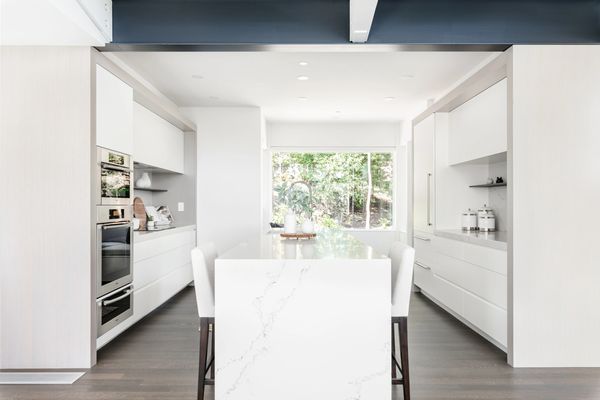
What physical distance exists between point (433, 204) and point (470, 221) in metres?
0.43

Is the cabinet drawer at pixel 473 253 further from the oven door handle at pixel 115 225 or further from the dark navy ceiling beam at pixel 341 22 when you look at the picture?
the oven door handle at pixel 115 225

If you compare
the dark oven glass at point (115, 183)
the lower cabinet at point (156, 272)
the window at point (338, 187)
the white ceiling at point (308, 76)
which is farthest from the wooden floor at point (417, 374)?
the window at point (338, 187)

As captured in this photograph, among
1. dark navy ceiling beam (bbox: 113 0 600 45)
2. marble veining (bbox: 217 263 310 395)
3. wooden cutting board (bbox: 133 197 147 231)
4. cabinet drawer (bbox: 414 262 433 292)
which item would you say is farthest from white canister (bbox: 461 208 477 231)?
wooden cutting board (bbox: 133 197 147 231)

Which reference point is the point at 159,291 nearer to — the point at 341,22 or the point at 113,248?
the point at 113,248

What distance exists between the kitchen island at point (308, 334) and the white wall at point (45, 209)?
4.25ft

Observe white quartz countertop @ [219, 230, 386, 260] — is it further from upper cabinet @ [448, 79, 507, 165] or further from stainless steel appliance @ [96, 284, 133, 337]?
upper cabinet @ [448, 79, 507, 165]

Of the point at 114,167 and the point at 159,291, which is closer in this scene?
the point at 114,167

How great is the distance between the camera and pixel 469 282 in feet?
12.1

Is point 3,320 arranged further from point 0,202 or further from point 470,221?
point 470,221

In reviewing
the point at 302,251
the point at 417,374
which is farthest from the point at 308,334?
the point at 417,374

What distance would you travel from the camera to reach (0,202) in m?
2.84

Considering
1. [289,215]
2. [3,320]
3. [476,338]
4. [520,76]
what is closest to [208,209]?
[289,215]

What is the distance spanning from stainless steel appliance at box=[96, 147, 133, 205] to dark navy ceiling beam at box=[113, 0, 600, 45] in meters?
0.82

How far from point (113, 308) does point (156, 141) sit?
6.80 ft
